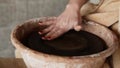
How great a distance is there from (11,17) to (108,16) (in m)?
0.83

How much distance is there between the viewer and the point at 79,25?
121cm

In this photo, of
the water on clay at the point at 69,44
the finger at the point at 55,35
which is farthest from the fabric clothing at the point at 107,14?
the finger at the point at 55,35

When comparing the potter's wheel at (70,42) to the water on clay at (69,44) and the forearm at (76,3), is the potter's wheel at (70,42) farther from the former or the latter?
the forearm at (76,3)

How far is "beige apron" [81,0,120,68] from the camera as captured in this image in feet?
4.13

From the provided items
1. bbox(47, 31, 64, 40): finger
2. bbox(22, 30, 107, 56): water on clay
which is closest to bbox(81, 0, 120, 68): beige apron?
bbox(22, 30, 107, 56): water on clay

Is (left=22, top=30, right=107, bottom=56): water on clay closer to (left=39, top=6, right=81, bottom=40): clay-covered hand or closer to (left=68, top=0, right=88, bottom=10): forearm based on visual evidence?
(left=39, top=6, right=81, bottom=40): clay-covered hand

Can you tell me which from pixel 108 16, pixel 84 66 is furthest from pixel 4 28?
pixel 84 66

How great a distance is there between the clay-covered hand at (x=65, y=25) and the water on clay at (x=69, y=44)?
30mm

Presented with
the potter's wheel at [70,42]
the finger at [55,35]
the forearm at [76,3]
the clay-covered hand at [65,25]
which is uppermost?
the forearm at [76,3]

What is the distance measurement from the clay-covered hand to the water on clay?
0.10 ft

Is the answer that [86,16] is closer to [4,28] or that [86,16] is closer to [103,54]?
[103,54]

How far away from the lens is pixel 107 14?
1293mm

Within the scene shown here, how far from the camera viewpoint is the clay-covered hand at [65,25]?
47.4 inches

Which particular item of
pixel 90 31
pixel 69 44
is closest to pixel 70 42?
pixel 69 44
